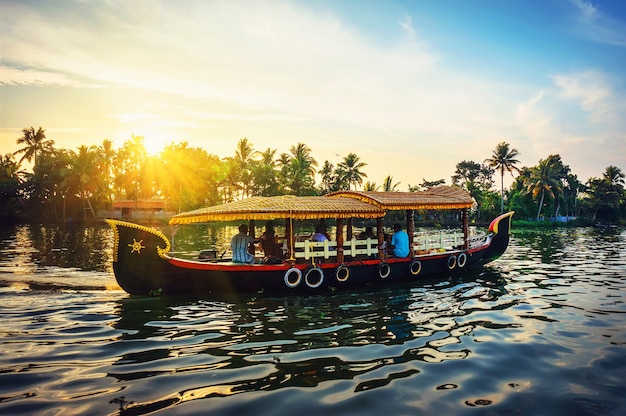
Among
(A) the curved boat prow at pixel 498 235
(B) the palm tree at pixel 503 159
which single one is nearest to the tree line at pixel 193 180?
(B) the palm tree at pixel 503 159

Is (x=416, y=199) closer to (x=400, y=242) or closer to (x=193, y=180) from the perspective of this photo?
(x=400, y=242)

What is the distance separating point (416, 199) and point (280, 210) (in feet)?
13.9

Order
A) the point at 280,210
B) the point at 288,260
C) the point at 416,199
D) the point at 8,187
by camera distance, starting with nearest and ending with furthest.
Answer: the point at 280,210 → the point at 288,260 → the point at 416,199 → the point at 8,187

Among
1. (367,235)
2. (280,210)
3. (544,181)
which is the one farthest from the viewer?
(544,181)

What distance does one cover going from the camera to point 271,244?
10.4 meters

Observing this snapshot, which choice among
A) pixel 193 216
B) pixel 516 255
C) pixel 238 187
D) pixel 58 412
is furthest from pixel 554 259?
pixel 238 187

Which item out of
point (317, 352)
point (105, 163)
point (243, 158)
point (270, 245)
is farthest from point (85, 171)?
point (317, 352)

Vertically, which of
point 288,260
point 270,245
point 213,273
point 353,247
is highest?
point 270,245

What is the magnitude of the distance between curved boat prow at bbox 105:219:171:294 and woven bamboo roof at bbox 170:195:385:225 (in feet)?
3.06

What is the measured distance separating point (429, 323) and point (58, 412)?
5751 millimetres

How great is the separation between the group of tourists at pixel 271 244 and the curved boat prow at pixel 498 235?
429 cm

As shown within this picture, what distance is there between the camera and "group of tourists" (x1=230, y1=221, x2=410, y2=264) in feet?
31.5

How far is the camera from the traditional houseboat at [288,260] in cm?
861

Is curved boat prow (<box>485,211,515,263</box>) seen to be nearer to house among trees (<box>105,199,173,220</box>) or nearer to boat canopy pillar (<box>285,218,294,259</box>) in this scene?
boat canopy pillar (<box>285,218,294,259</box>)
